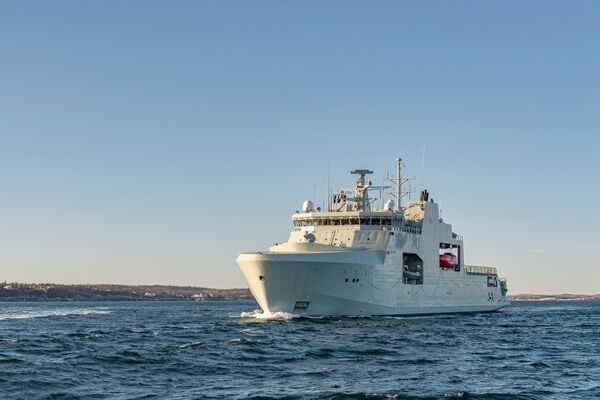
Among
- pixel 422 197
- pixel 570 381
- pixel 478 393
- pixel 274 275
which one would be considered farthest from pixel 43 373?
pixel 422 197

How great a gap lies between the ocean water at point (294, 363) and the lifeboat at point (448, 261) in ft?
79.8

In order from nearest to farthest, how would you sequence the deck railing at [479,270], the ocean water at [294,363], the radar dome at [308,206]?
1. the ocean water at [294,363]
2. the radar dome at [308,206]
3. the deck railing at [479,270]

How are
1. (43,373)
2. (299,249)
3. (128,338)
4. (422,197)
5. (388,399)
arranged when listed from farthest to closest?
1. (422,197)
2. (299,249)
3. (128,338)
4. (43,373)
5. (388,399)

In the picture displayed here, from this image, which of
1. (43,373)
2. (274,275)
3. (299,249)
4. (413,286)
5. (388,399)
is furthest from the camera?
(413,286)

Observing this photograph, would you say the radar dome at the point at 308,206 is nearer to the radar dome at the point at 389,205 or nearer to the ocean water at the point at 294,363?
the radar dome at the point at 389,205

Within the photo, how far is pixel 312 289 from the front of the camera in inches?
1986

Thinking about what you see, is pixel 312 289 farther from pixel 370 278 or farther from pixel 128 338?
pixel 128 338

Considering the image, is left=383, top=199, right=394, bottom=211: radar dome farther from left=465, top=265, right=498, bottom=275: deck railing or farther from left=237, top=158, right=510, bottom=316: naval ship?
left=465, top=265, right=498, bottom=275: deck railing

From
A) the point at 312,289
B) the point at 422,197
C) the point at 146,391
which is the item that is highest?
the point at 422,197

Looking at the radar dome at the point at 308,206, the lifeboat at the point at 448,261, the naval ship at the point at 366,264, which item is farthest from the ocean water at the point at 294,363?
the lifeboat at the point at 448,261

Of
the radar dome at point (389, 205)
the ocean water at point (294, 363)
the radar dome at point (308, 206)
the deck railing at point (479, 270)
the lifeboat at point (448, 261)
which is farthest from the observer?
the deck railing at point (479, 270)

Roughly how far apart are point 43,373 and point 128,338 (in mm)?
13251

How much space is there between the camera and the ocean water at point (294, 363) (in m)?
23.4

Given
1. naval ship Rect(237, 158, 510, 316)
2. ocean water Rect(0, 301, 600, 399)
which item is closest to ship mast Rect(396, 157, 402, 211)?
naval ship Rect(237, 158, 510, 316)
